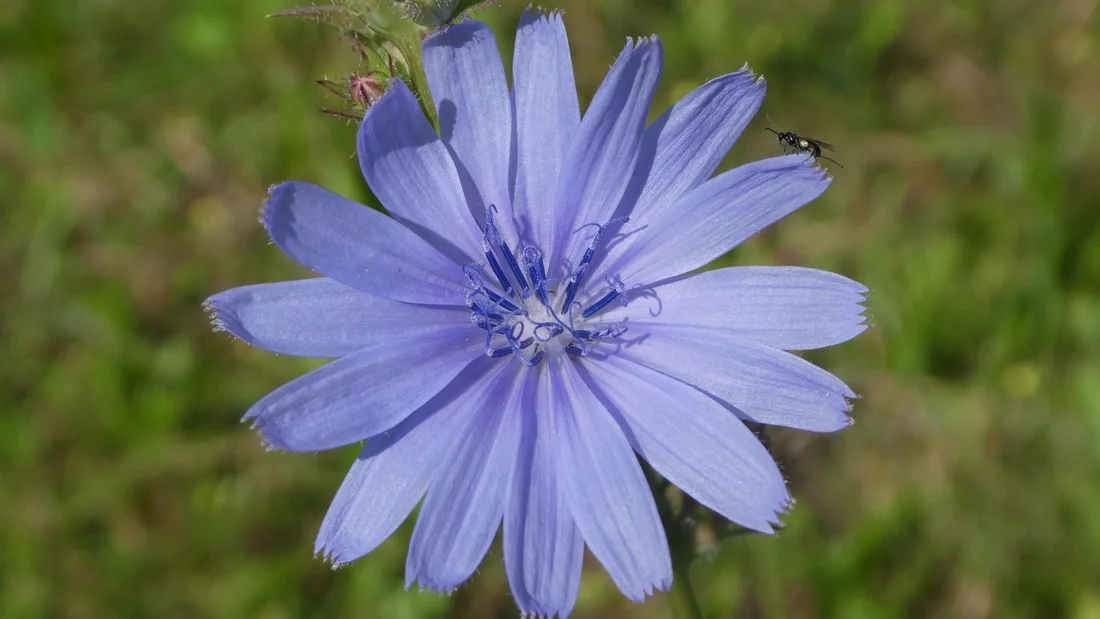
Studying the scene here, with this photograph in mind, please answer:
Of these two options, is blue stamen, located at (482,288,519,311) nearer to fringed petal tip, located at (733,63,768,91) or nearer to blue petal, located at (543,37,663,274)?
blue petal, located at (543,37,663,274)

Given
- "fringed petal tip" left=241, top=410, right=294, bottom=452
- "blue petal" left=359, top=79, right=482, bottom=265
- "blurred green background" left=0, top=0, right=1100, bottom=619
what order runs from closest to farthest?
"fringed petal tip" left=241, top=410, right=294, bottom=452
"blue petal" left=359, top=79, right=482, bottom=265
"blurred green background" left=0, top=0, right=1100, bottom=619

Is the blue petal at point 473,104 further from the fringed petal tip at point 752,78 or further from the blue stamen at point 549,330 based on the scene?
the fringed petal tip at point 752,78

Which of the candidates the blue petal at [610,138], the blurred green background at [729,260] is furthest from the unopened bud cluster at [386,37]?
the blurred green background at [729,260]

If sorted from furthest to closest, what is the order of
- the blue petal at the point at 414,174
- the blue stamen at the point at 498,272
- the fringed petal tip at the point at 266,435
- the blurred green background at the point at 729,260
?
the blurred green background at the point at 729,260 < the blue stamen at the point at 498,272 < the blue petal at the point at 414,174 < the fringed petal tip at the point at 266,435

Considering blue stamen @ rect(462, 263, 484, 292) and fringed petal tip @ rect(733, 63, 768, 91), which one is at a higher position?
fringed petal tip @ rect(733, 63, 768, 91)

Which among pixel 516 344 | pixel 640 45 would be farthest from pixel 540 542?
pixel 640 45

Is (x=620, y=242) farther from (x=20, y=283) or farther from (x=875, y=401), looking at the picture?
(x=20, y=283)

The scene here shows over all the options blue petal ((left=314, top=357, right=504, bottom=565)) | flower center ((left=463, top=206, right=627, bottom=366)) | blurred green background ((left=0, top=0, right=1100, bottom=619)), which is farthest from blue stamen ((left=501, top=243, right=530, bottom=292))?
blurred green background ((left=0, top=0, right=1100, bottom=619))
